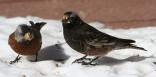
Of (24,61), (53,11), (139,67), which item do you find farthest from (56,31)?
(139,67)

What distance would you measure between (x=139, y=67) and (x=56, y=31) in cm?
163

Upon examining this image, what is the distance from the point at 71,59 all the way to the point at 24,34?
0.56 metres

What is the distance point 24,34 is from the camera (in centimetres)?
646

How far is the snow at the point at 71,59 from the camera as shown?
19.8 ft

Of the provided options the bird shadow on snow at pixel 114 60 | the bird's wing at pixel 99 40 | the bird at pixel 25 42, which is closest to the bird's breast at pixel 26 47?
the bird at pixel 25 42

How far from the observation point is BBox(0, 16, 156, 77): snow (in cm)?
604

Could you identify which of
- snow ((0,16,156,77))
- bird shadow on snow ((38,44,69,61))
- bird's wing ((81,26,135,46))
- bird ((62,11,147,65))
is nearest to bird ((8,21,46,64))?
snow ((0,16,156,77))

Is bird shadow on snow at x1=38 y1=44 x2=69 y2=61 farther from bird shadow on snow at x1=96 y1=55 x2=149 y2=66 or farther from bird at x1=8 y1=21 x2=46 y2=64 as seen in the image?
bird shadow on snow at x1=96 y1=55 x2=149 y2=66

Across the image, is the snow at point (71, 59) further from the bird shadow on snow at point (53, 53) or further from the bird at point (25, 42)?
the bird at point (25, 42)

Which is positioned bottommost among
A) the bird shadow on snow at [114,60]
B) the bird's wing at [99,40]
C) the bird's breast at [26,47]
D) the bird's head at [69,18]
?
the bird shadow on snow at [114,60]

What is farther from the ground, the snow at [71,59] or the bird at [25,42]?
the bird at [25,42]

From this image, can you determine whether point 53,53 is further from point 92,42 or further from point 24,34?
point 92,42

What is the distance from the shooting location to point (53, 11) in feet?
26.0

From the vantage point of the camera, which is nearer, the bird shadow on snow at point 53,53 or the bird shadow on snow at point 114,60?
the bird shadow on snow at point 114,60
